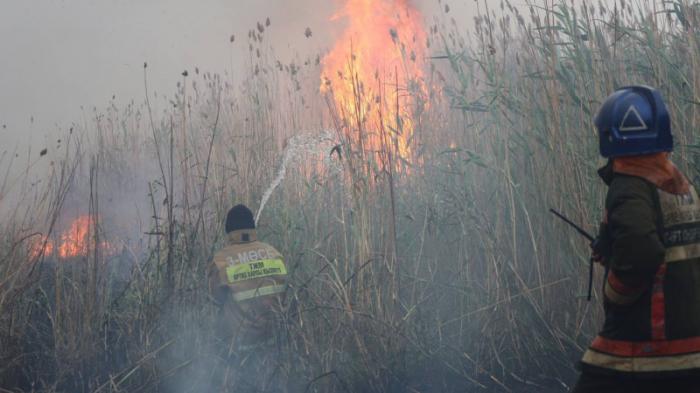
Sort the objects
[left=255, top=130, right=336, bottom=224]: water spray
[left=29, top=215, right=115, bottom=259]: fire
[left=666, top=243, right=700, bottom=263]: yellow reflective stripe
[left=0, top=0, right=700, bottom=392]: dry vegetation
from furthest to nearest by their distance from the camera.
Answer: [left=255, top=130, right=336, bottom=224]: water spray, [left=29, top=215, right=115, bottom=259]: fire, [left=0, top=0, right=700, bottom=392]: dry vegetation, [left=666, top=243, right=700, bottom=263]: yellow reflective stripe

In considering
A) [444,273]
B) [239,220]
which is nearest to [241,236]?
[239,220]

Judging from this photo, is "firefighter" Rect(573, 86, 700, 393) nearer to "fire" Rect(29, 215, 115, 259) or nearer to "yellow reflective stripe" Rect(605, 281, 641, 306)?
"yellow reflective stripe" Rect(605, 281, 641, 306)

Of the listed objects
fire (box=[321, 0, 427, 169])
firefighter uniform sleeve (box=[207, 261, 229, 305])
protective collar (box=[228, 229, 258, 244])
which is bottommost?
firefighter uniform sleeve (box=[207, 261, 229, 305])

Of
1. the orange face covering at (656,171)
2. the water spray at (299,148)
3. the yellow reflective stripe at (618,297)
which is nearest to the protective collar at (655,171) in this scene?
the orange face covering at (656,171)

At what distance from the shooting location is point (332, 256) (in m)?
4.79

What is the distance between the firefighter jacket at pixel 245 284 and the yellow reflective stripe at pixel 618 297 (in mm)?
2452

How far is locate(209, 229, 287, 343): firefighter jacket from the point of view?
448 cm

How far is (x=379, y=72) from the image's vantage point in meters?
5.83

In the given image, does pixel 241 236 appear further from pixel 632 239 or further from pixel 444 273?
pixel 632 239

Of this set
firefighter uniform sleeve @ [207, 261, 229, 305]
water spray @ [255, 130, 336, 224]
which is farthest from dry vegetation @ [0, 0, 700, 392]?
water spray @ [255, 130, 336, 224]

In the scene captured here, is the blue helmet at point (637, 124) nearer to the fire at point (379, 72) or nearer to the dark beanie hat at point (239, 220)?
the fire at point (379, 72)

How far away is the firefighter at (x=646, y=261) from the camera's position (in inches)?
85.6

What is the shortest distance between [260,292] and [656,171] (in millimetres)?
2783

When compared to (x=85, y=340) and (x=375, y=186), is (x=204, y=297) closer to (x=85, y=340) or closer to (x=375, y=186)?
(x=85, y=340)
